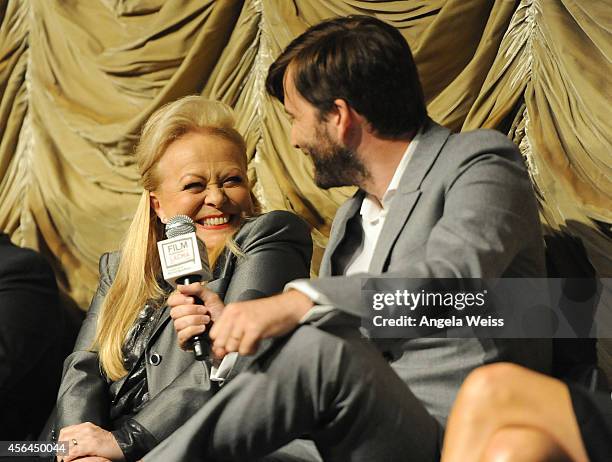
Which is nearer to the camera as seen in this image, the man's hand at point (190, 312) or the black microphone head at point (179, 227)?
the man's hand at point (190, 312)

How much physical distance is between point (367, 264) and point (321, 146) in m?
0.33

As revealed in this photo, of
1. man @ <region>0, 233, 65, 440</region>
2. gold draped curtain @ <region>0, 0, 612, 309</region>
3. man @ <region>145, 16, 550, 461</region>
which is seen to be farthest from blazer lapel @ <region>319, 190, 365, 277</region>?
man @ <region>0, 233, 65, 440</region>

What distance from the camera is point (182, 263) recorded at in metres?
2.14

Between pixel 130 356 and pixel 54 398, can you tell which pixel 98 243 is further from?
pixel 130 356

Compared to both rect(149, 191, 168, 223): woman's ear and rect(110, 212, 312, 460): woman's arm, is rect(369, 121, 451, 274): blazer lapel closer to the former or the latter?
rect(110, 212, 312, 460): woman's arm

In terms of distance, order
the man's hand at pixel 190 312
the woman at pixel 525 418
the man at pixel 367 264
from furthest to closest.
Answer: the man's hand at pixel 190 312, the man at pixel 367 264, the woman at pixel 525 418

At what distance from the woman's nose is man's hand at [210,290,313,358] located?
995 mm

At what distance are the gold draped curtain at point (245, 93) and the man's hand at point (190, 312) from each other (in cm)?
120

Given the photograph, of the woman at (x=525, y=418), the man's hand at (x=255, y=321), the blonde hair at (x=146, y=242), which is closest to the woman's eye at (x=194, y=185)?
the blonde hair at (x=146, y=242)

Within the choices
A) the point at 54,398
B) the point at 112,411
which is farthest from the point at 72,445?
the point at 54,398

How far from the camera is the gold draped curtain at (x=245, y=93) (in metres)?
3.01

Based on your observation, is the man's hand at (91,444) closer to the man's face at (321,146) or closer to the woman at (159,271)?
the woman at (159,271)

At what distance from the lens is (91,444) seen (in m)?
2.42

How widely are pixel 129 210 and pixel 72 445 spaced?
1.54 meters
